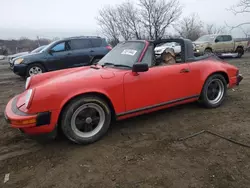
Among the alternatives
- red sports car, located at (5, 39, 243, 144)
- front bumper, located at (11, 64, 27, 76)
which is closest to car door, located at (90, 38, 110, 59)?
front bumper, located at (11, 64, 27, 76)

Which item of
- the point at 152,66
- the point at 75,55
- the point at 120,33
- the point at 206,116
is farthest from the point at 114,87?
the point at 120,33

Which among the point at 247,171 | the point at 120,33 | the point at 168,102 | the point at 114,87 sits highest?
the point at 120,33

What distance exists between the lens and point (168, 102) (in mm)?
3967

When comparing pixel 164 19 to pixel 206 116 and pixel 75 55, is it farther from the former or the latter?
pixel 206 116

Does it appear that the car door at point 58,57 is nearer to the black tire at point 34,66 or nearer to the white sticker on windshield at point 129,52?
the black tire at point 34,66

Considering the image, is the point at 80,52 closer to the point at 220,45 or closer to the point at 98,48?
the point at 98,48

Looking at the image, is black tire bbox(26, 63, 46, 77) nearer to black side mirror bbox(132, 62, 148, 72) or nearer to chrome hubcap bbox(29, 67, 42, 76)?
chrome hubcap bbox(29, 67, 42, 76)

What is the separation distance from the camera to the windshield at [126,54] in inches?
151

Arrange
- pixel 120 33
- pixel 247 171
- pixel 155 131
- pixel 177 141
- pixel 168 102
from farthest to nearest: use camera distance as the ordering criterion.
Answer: pixel 120 33
pixel 168 102
pixel 155 131
pixel 177 141
pixel 247 171

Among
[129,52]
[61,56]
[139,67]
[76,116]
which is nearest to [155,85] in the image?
[139,67]

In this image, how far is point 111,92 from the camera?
11.0 ft

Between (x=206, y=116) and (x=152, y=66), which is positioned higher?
(x=152, y=66)

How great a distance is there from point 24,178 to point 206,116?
3192 millimetres

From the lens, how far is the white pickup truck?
14831 mm
